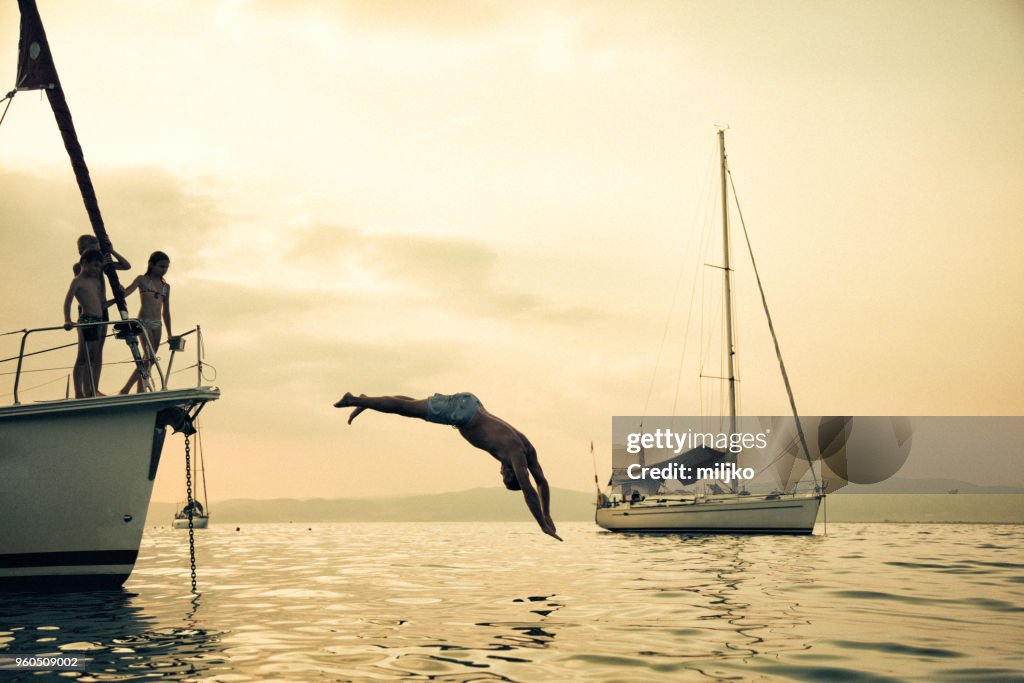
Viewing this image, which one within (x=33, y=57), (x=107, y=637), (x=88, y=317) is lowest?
(x=107, y=637)

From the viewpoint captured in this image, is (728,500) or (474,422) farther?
(728,500)

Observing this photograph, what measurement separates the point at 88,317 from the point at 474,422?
9.57 metres

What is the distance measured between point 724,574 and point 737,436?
25.8 meters

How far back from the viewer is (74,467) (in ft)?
58.6

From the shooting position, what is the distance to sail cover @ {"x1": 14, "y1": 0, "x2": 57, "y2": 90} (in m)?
18.5

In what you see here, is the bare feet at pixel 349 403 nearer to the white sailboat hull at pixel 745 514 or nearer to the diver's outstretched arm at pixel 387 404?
the diver's outstretched arm at pixel 387 404

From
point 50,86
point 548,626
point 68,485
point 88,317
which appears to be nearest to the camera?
point 548,626

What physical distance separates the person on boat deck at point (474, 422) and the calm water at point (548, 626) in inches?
77.6

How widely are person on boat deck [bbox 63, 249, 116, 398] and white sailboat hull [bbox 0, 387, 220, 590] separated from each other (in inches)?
26.2

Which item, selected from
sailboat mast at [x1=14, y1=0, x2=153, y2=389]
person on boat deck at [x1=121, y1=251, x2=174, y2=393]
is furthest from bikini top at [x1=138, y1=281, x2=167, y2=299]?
sailboat mast at [x1=14, y1=0, x2=153, y2=389]

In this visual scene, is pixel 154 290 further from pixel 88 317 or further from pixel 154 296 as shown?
pixel 88 317

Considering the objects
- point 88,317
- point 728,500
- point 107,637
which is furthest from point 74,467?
point 728,500

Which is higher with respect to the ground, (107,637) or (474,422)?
(474,422)

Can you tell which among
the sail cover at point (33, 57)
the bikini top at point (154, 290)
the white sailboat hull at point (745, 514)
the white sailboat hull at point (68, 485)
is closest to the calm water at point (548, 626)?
the white sailboat hull at point (68, 485)
